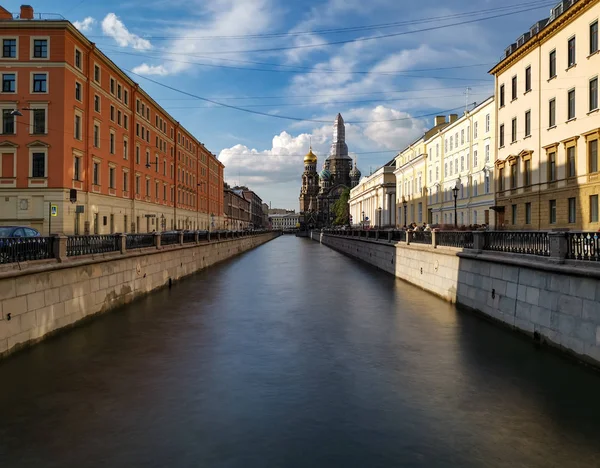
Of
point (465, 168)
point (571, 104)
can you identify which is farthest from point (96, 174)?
point (465, 168)

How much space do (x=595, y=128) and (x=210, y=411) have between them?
26515mm

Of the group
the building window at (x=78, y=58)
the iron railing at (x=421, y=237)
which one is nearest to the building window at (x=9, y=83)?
the building window at (x=78, y=58)

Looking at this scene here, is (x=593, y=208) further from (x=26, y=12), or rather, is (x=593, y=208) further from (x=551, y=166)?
(x=26, y=12)

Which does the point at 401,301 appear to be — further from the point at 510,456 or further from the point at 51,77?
the point at 51,77

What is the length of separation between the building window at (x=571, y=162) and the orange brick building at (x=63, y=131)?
2942 centimetres

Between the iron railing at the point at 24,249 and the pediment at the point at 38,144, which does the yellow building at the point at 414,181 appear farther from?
the iron railing at the point at 24,249

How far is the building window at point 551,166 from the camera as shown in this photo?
30.9 m

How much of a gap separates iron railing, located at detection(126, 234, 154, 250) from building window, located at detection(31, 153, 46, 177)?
13.7m

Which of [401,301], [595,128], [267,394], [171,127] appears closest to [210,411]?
[267,394]

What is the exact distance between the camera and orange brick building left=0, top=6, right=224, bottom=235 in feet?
110

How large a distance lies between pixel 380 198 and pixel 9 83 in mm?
73288

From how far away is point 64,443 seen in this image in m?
7.43

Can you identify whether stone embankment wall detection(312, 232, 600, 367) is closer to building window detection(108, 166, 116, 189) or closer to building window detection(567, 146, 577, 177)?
building window detection(567, 146, 577, 177)

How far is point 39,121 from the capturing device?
33594 millimetres
